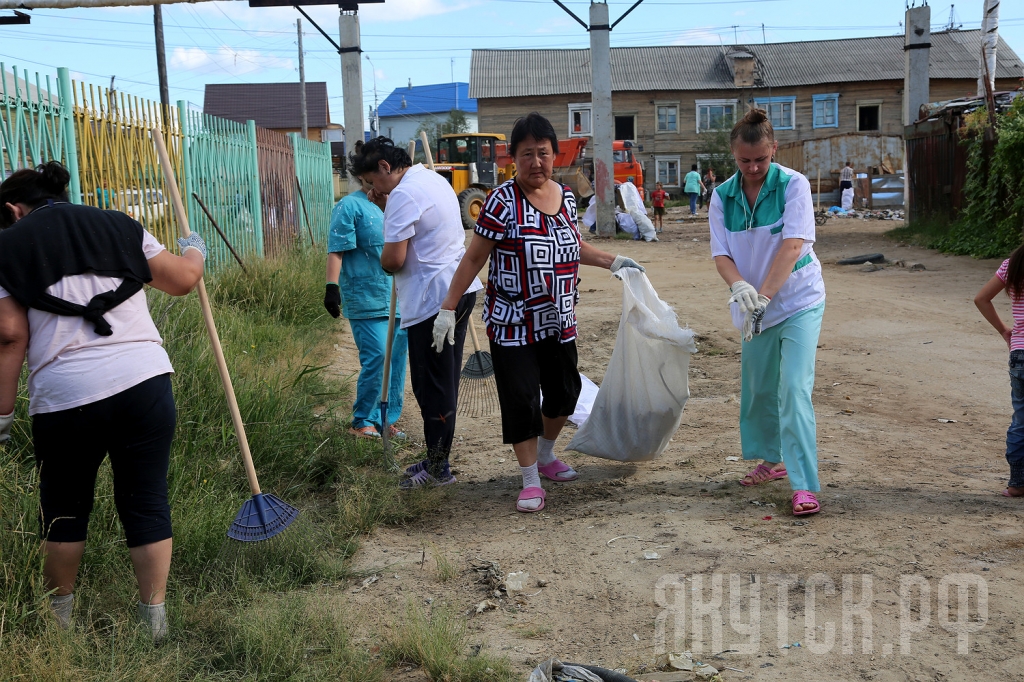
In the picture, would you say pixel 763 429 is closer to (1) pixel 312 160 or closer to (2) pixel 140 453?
(2) pixel 140 453

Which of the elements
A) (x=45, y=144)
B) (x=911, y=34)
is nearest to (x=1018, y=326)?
(x=45, y=144)

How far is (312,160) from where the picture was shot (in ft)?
54.1

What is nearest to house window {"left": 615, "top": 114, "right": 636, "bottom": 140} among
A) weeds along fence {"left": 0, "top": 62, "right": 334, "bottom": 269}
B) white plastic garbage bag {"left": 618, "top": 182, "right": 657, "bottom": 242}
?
white plastic garbage bag {"left": 618, "top": 182, "right": 657, "bottom": 242}

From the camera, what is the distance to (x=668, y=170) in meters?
42.6

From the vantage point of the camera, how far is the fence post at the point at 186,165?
849 cm

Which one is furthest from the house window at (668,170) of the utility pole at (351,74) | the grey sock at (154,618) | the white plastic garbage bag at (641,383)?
the grey sock at (154,618)

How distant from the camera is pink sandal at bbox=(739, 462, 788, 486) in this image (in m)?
4.30

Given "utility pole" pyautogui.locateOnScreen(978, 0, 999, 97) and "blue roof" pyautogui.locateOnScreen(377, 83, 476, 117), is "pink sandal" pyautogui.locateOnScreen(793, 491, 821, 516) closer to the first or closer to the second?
"utility pole" pyautogui.locateOnScreen(978, 0, 999, 97)

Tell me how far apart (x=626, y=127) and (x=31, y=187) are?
41.7 meters

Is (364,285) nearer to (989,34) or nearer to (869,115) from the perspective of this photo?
(989,34)

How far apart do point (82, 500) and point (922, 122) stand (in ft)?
58.8

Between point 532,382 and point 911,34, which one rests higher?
point 911,34

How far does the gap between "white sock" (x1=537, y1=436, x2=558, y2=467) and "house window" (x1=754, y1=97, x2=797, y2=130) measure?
4079 centimetres

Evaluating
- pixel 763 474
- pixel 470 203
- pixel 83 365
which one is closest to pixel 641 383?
pixel 763 474
